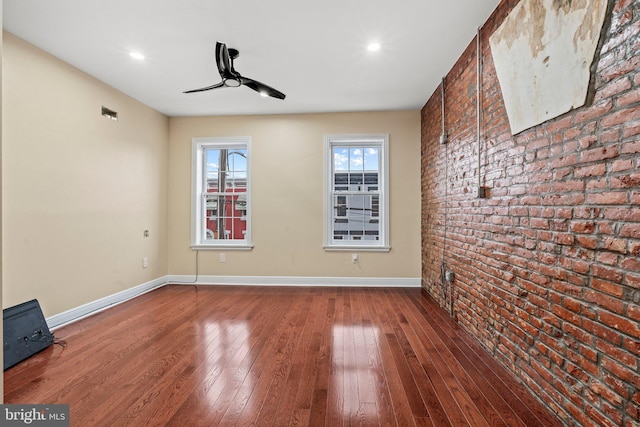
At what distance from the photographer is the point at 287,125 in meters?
4.43

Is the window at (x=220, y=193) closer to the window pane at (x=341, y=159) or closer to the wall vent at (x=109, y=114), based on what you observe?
the wall vent at (x=109, y=114)

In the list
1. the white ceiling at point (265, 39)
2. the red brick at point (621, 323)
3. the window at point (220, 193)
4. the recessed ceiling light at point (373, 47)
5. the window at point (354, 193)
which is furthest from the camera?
the window at point (220, 193)

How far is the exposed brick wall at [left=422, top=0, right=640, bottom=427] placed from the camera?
1241 millimetres

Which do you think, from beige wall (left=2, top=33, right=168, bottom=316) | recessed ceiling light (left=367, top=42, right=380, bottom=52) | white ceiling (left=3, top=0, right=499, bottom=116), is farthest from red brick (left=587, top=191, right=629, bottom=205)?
beige wall (left=2, top=33, right=168, bottom=316)

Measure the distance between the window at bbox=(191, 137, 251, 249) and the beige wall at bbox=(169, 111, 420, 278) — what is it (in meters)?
0.14

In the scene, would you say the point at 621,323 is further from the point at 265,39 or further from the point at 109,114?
the point at 109,114

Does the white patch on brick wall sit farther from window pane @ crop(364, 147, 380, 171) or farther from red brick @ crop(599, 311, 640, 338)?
window pane @ crop(364, 147, 380, 171)

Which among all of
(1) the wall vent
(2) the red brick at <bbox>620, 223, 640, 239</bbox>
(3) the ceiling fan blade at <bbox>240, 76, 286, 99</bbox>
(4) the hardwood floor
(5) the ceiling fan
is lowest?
(4) the hardwood floor

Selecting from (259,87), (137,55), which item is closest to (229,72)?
(259,87)

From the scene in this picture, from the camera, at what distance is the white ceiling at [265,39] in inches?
86.4

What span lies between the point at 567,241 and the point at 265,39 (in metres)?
2.73

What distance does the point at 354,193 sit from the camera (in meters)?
4.44

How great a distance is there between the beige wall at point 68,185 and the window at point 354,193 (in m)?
2.70

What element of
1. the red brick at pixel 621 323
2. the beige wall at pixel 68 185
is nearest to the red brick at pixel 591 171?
the red brick at pixel 621 323
